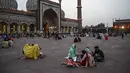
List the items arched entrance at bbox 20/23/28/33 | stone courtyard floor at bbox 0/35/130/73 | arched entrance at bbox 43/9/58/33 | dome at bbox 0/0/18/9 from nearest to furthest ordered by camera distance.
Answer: stone courtyard floor at bbox 0/35/130/73, arched entrance at bbox 20/23/28/33, arched entrance at bbox 43/9/58/33, dome at bbox 0/0/18/9

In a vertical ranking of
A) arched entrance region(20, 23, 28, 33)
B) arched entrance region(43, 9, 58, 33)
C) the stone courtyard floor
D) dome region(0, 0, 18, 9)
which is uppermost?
dome region(0, 0, 18, 9)

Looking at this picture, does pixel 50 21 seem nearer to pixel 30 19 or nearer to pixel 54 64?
pixel 30 19

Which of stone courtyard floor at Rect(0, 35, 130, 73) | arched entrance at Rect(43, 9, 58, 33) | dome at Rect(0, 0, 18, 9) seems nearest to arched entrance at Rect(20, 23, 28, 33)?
arched entrance at Rect(43, 9, 58, 33)

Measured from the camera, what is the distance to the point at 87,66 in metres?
5.23

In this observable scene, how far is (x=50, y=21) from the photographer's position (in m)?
48.1

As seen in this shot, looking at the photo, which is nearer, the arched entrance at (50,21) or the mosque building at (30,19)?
the mosque building at (30,19)

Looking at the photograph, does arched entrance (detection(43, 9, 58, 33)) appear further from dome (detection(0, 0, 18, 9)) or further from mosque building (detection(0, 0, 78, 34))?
dome (detection(0, 0, 18, 9))

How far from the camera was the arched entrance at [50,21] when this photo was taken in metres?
45.6

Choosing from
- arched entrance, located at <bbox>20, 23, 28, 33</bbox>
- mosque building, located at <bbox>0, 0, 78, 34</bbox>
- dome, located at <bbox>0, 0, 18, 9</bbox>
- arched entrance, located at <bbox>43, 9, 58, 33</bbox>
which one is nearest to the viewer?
mosque building, located at <bbox>0, 0, 78, 34</bbox>

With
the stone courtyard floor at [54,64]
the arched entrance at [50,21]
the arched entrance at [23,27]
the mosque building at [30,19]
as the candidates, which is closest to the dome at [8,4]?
the mosque building at [30,19]

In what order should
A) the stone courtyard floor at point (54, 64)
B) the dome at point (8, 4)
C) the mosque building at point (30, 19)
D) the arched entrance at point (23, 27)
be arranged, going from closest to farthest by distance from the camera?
the stone courtyard floor at point (54, 64) → the mosque building at point (30, 19) → the arched entrance at point (23, 27) → the dome at point (8, 4)

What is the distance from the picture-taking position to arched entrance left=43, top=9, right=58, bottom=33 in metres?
45.6

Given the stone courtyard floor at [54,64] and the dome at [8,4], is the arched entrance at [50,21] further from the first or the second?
the stone courtyard floor at [54,64]

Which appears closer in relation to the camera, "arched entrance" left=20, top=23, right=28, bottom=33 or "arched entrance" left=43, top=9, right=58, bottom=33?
"arched entrance" left=20, top=23, right=28, bottom=33
